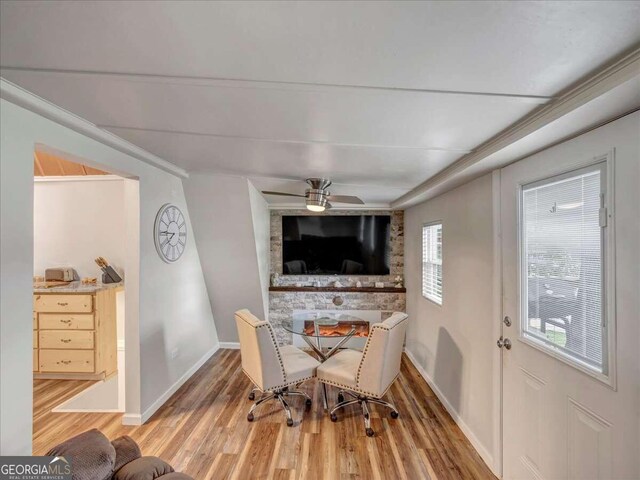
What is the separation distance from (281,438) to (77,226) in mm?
3733

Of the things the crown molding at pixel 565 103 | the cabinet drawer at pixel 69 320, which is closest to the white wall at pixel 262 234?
the cabinet drawer at pixel 69 320

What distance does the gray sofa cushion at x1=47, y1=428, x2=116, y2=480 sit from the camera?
3.51 ft

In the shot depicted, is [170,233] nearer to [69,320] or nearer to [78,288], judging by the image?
[78,288]

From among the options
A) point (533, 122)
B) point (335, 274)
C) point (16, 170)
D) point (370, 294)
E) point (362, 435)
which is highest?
point (533, 122)

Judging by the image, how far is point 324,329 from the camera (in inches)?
131

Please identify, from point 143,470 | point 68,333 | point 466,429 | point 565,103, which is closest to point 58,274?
point 68,333

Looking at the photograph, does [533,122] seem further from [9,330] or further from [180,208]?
[180,208]

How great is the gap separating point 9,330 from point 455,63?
7.44ft

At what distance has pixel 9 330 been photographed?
4.64ft

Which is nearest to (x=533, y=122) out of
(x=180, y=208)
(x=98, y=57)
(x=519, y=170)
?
(x=519, y=170)

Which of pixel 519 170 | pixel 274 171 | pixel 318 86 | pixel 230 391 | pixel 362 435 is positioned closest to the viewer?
pixel 318 86

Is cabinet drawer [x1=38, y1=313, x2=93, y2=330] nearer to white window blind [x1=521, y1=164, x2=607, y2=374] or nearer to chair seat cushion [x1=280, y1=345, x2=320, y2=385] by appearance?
chair seat cushion [x1=280, y1=345, x2=320, y2=385]

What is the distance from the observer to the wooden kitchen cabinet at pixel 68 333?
3.38m

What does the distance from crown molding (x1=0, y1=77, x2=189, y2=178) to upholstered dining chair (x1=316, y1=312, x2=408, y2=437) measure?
2.41m
